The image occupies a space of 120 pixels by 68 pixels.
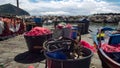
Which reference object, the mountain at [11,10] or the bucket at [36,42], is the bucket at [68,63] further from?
the mountain at [11,10]

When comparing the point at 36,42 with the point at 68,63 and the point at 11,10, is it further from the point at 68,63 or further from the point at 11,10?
the point at 11,10

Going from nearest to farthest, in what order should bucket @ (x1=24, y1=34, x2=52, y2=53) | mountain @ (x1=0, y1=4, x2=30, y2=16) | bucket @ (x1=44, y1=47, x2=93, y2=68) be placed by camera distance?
1. bucket @ (x1=44, y1=47, x2=93, y2=68)
2. bucket @ (x1=24, y1=34, x2=52, y2=53)
3. mountain @ (x1=0, y1=4, x2=30, y2=16)

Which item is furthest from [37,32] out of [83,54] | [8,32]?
[8,32]

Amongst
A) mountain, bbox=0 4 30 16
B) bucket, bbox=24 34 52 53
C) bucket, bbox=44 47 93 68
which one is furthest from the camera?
mountain, bbox=0 4 30 16

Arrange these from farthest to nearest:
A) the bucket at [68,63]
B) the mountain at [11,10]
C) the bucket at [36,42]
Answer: the mountain at [11,10]
the bucket at [36,42]
the bucket at [68,63]

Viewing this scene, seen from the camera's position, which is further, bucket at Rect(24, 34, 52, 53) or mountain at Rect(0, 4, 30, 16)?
mountain at Rect(0, 4, 30, 16)

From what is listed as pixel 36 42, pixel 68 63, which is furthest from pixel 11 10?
pixel 68 63

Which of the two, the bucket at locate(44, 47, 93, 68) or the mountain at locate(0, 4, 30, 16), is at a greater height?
the bucket at locate(44, 47, 93, 68)

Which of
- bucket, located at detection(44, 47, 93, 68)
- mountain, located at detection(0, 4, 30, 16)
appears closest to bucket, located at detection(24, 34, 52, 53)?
bucket, located at detection(44, 47, 93, 68)

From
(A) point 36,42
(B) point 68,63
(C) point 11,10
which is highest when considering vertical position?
(B) point 68,63

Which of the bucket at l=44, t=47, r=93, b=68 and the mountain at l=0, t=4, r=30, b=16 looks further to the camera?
the mountain at l=0, t=4, r=30, b=16

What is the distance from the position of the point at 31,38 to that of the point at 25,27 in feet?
32.4

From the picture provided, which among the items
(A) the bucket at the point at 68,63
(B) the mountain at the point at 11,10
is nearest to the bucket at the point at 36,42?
(A) the bucket at the point at 68,63

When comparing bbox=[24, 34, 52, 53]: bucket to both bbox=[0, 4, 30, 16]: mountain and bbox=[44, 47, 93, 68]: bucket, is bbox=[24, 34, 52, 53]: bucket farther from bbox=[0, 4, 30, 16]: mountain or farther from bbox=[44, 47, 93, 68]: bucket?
bbox=[0, 4, 30, 16]: mountain
